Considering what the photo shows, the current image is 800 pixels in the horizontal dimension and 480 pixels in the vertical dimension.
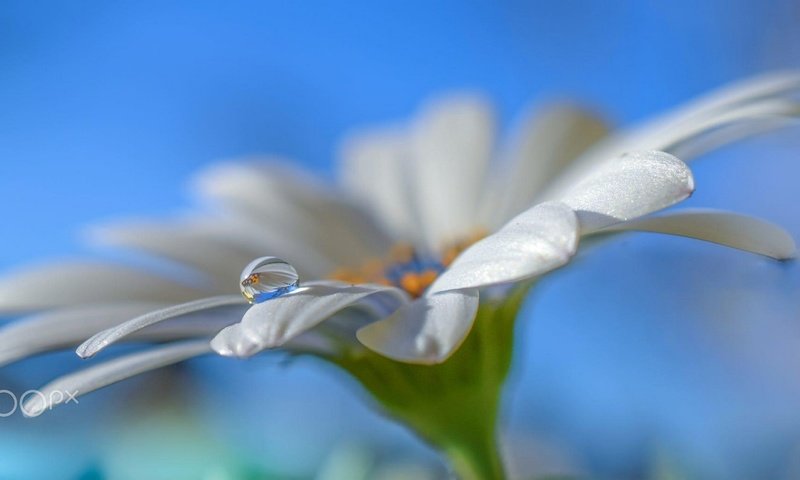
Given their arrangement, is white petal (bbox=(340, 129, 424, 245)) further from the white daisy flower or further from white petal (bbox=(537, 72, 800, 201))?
white petal (bbox=(537, 72, 800, 201))

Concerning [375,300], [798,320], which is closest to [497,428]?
[375,300]

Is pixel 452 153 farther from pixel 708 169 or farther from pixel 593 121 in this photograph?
pixel 708 169

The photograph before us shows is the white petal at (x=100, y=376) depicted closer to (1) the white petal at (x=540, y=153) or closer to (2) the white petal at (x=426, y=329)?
(2) the white petal at (x=426, y=329)

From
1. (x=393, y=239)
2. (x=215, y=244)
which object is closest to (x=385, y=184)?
(x=393, y=239)

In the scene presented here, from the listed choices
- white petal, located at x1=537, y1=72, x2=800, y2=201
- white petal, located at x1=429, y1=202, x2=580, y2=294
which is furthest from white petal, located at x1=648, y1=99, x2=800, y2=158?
white petal, located at x1=429, y1=202, x2=580, y2=294

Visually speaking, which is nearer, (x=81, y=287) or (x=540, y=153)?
(x=81, y=287)

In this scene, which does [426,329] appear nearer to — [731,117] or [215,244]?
[731,117]

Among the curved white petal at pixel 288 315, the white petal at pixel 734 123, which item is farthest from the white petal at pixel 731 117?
the curved white petal at pixel 288 315
